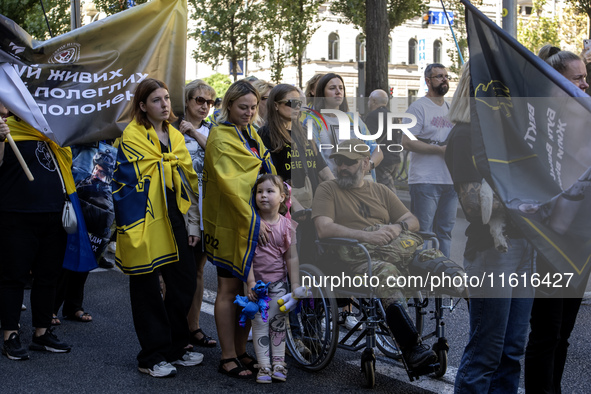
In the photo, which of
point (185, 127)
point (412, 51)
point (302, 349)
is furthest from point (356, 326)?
point (412, 51)

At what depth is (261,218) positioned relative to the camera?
495cm

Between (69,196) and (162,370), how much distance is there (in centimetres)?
146

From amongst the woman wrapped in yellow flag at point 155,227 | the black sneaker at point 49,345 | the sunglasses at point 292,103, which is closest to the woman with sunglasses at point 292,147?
the sunglasses at point 292,103

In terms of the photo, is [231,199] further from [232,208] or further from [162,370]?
[162,370]

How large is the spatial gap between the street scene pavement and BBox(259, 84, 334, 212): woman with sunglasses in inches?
35.4

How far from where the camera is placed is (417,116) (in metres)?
4.07

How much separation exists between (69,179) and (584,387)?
3.71 metres

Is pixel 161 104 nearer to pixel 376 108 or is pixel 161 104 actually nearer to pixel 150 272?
pixel 150 272

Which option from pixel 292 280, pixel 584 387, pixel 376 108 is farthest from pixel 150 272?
pixel 584 387

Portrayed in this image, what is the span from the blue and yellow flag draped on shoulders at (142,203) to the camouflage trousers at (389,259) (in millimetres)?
1289

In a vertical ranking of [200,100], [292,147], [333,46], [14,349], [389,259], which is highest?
[333,46]

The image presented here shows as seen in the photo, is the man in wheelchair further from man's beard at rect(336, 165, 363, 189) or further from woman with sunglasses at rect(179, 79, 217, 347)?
woman with sunglasses at rect(179, 79, 217, 347)

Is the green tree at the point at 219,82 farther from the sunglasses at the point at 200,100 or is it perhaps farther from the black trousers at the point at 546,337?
the black trousers at the point at 546,337

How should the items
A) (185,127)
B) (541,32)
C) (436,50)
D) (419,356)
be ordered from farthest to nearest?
(436,50) → (541,32) → (185,127) → (419,356)
